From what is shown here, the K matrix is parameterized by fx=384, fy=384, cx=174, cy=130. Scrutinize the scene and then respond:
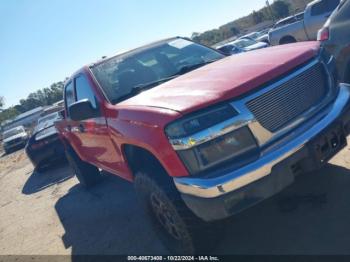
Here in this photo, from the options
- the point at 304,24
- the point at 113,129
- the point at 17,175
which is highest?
the point at 113,129

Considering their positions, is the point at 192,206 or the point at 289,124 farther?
the point at 289,124

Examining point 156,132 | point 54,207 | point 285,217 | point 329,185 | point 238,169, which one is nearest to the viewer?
point 238,169

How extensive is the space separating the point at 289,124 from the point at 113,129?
1.75m

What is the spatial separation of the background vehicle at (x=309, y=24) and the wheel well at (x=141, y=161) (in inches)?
393

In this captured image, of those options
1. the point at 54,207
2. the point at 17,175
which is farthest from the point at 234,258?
the point at 17,175

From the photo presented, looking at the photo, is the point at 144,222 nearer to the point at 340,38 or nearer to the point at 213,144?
the point at 213,144

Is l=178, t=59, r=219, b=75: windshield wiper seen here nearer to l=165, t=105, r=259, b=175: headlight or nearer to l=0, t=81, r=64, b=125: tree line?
l=165, t=105, r=259, b=175: headlight

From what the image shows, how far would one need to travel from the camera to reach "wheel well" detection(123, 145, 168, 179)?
3432mm

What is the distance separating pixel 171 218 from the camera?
324 centimetres

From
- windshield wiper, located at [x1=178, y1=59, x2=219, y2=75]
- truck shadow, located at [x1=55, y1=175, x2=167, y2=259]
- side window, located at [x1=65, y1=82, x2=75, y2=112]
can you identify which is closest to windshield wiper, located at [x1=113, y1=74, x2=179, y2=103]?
windshield wiper, located at [x1=178, y1=59, x2=219, y2=75]

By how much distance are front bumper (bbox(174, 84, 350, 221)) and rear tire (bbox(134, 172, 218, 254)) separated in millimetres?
242

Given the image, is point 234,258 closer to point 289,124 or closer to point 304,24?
point 289,124

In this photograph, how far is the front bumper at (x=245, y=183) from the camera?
8.73 feet

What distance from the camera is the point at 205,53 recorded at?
486 cm
